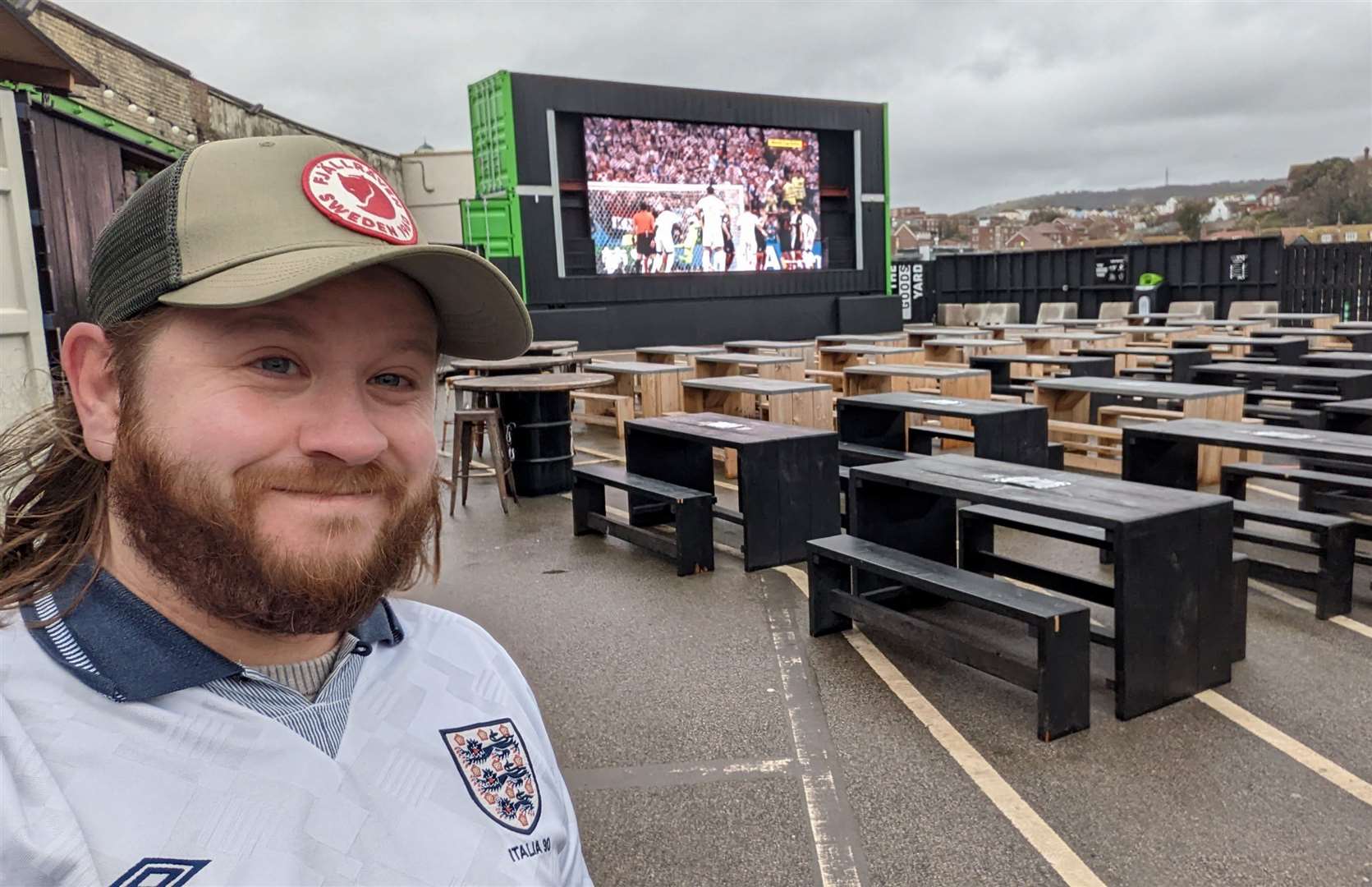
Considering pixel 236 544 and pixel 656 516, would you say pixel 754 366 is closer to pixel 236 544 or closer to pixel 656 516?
pixel 656 516

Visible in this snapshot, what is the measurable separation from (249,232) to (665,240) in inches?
728

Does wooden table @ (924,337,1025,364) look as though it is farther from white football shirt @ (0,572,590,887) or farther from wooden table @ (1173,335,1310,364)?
white football shirt @ (0,572,590,887)

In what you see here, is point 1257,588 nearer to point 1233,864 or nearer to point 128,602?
point 1233,864

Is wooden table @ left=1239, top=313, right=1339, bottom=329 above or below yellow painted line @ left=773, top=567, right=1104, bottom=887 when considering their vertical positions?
above

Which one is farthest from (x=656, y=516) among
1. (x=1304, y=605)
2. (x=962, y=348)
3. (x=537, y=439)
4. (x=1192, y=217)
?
(x=1192, y=217)

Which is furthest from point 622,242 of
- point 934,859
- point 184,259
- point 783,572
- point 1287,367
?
point 184,259

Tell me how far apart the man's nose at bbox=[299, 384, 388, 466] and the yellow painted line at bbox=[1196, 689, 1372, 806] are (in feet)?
10.4

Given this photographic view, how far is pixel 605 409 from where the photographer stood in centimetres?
1239

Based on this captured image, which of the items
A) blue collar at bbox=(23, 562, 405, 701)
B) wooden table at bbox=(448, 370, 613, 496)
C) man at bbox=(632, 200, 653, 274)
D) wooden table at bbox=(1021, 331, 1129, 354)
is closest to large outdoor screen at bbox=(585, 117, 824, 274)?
man at bbox=(632, 200, 653, 274)

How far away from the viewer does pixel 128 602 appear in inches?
37.3

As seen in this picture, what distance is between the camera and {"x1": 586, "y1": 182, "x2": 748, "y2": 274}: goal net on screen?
18.3 m

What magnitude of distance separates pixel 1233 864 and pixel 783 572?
3.15 meters

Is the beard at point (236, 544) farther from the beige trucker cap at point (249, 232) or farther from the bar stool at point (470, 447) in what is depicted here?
the bar stool at point (470, 447)

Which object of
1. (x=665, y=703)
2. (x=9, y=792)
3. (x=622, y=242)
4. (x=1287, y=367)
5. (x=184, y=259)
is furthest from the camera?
(x=622, y=242)
